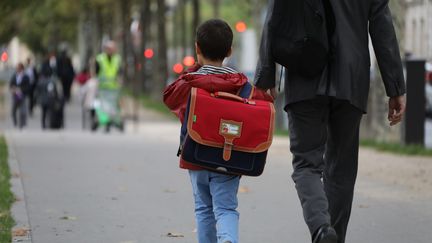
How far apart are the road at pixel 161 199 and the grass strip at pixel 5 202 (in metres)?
0.10

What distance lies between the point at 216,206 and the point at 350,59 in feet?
3.26

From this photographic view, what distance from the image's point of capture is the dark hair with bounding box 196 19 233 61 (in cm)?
624

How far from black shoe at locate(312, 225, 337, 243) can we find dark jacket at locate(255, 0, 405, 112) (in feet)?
2.19

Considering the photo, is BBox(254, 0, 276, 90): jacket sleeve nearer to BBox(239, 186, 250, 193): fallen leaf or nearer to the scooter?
BBox(239, 186, 250, 193): fallen leaf

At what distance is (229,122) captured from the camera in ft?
20.3

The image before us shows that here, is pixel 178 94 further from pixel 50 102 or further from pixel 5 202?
pixel 50 102

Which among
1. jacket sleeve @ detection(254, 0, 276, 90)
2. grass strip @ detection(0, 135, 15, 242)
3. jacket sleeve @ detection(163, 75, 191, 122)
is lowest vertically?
grass strip @ detection(0, 135, 15, 242)

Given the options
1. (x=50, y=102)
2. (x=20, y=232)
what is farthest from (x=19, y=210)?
(x=50, y=102)

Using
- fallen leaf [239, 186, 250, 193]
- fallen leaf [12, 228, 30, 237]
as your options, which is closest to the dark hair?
fallen leaf [12, 228, 30, 237]

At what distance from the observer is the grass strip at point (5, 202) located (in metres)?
7.94

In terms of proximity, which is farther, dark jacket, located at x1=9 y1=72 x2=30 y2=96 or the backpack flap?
dark jacket, located at x1=9 y1=72 x2=30 y2=96

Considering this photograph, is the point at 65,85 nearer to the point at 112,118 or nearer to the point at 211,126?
the point at 112,118

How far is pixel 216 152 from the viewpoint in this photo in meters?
6.23

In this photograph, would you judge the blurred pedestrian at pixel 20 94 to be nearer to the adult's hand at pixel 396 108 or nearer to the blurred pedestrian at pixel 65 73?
the blurred pedestrian at pixel 65 73
